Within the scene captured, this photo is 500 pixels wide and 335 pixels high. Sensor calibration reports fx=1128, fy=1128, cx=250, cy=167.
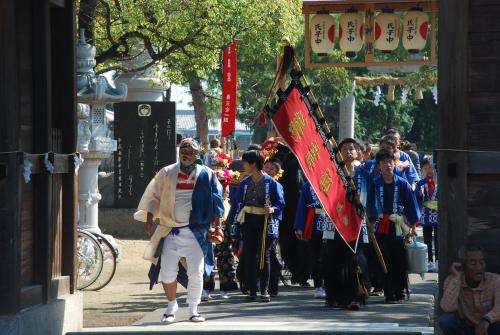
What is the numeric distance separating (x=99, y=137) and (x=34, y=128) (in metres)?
8.89

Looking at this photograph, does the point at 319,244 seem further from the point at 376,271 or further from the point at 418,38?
the point at 418,38

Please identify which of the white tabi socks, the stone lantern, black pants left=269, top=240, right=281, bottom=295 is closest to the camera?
the white tabi socks

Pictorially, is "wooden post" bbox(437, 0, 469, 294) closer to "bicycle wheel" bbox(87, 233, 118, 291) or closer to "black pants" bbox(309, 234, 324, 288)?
"black pants" bbox(309, 234, 324, 288)

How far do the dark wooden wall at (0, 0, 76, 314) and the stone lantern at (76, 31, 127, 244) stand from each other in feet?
21.7

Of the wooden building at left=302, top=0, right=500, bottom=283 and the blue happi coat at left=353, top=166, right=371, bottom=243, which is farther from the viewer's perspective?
the blue happi coat at left=353, top=166, right=371, bottom=243

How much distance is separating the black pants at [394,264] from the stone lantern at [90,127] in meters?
5.22

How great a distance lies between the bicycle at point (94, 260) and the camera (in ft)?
48.8

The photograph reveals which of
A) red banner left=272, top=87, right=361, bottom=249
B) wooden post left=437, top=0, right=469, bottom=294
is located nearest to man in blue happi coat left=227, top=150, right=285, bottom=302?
red banner left=272, top=87, right=361, bottom=249

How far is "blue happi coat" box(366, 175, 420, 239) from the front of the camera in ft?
45.0

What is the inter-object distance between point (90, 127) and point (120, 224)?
5.03 meters

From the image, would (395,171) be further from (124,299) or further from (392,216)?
(124,299)

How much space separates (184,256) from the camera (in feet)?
38.4

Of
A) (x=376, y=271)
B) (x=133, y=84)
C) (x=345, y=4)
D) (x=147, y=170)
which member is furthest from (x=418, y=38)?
(x=133, y=84)

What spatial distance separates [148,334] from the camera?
403 inches
